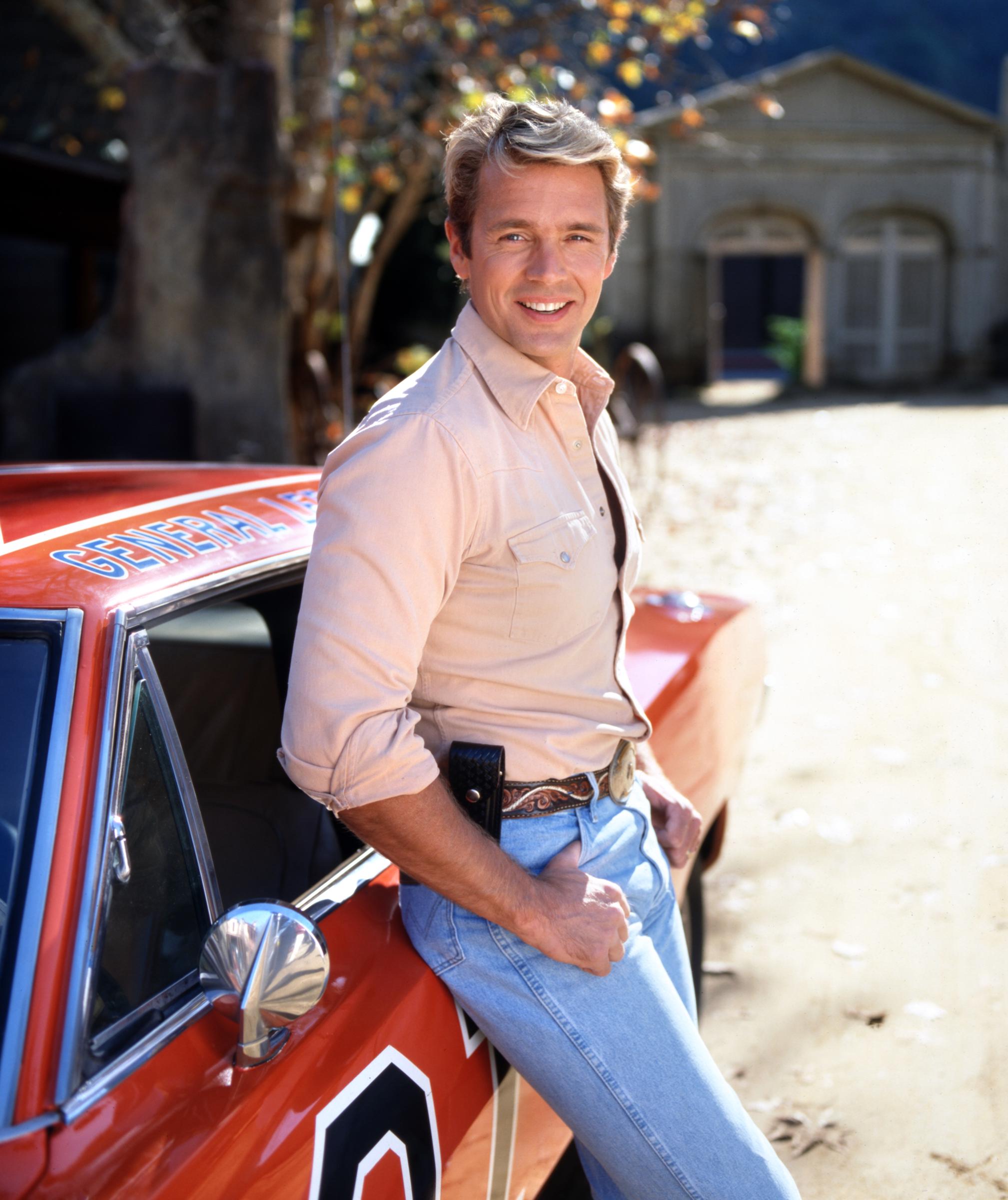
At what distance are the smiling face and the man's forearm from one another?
0.62 metres

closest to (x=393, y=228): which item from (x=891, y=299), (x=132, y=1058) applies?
(x=132, y=1058)

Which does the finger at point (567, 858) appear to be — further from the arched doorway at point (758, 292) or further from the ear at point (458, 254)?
the arched doorway at point (758, 292)

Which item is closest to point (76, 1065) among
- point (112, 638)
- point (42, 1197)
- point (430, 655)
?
point (42, 1197)

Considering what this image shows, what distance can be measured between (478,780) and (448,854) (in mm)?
117

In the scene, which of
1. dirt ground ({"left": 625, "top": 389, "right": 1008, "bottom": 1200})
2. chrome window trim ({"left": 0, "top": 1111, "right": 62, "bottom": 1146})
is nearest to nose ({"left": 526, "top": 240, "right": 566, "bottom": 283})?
chrome window trim ({"left": 0, "top": 1111, "right": 62, "bottom": 1146})

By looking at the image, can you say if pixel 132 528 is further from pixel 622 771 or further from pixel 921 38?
pixel 921 38

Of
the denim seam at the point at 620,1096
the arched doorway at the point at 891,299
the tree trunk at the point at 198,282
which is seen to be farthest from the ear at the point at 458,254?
the arched doorway at the point at 891,299

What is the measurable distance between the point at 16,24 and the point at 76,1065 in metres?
11.1

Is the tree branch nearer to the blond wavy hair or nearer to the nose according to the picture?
the blond wavy hair

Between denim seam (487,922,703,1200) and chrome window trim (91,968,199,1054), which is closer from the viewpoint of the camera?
chrome window trim (91,968,199,1054)

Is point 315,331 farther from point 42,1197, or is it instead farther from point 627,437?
point 42,1197

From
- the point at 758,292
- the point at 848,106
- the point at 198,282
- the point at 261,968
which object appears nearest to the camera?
the point at 261,968

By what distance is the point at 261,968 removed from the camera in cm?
129

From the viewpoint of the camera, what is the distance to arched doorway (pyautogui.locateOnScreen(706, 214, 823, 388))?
73.8ft
